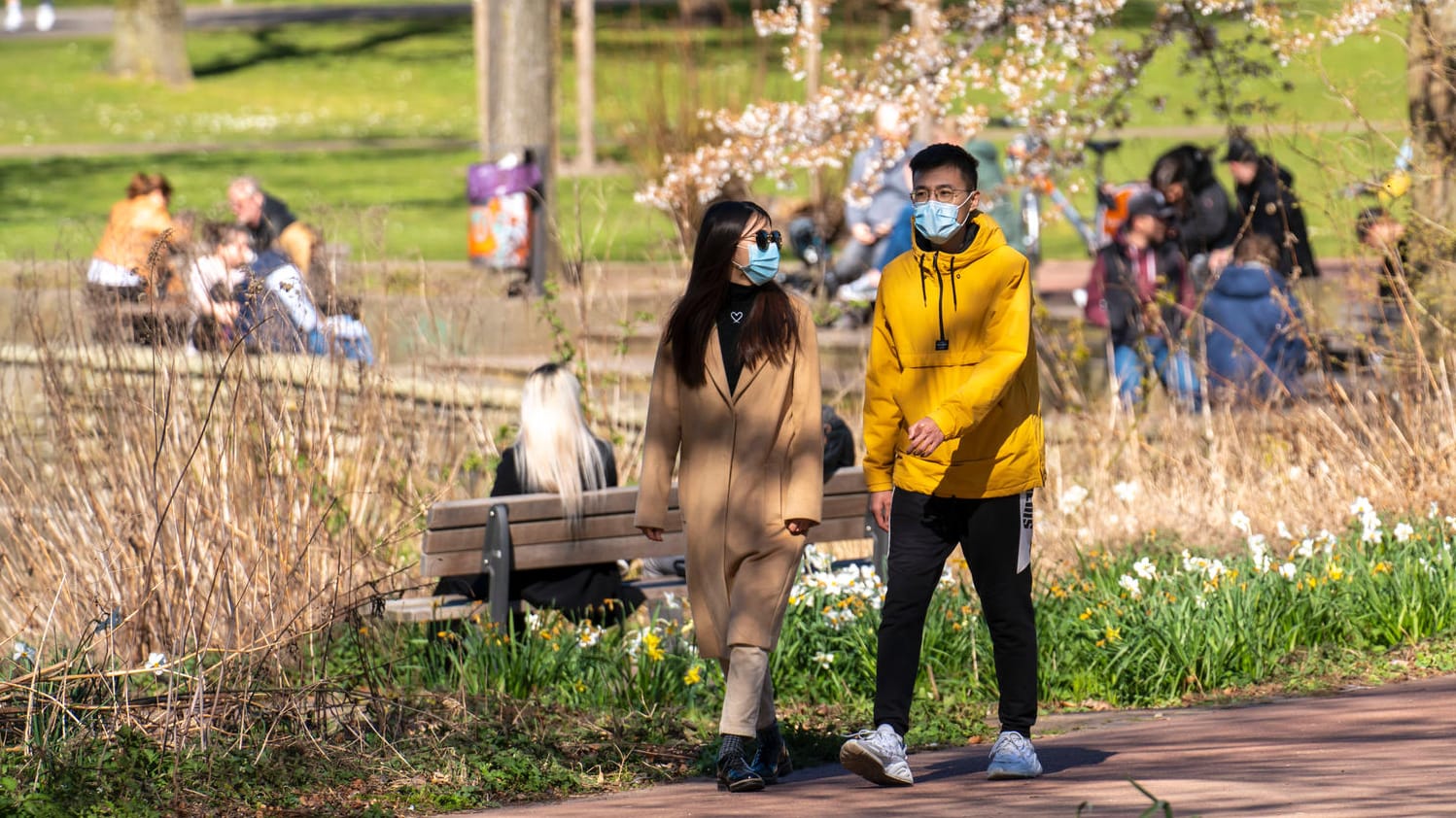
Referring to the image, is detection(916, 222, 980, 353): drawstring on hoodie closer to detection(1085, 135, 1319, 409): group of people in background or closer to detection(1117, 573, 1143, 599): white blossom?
detection(1117, 573, 1143, 599): white blossom

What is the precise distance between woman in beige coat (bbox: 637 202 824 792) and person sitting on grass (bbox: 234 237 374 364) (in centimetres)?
153

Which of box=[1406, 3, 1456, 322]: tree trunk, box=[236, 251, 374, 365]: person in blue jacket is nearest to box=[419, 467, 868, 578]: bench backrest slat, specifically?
box=[236, 251, 374, 365]: person in blue jacket

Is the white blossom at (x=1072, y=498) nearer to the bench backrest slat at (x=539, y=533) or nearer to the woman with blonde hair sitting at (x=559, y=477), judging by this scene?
the bench backrest slat at (x=539, y=533)

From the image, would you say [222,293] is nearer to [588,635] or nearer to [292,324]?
[292,324]

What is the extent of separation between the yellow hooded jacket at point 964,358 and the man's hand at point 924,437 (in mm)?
165

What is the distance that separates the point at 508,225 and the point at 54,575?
7.21m

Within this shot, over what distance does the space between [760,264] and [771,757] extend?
1380mm

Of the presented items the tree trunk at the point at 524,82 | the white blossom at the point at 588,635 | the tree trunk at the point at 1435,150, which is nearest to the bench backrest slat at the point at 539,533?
the white blossom at the point at 588,635

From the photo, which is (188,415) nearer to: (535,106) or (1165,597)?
(1165,597)

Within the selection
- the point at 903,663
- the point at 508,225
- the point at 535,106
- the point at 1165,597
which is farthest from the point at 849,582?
the point at 535,106

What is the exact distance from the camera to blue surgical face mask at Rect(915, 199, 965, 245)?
5.23 m

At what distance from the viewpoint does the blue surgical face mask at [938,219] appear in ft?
17.1

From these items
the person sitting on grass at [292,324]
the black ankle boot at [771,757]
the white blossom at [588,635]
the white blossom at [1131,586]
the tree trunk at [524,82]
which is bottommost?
the black ankle boot at [771,757]

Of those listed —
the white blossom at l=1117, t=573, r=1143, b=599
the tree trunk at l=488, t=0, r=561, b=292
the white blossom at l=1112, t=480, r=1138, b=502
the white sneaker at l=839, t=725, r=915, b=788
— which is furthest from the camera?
the tree trunk at l=488, t=0, r=561, b=292
